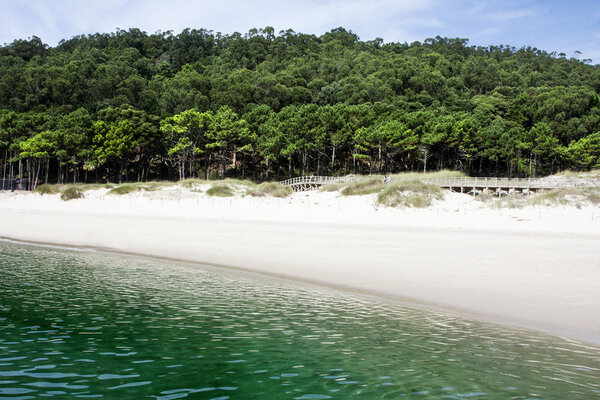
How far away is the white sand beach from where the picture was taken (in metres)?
9.74

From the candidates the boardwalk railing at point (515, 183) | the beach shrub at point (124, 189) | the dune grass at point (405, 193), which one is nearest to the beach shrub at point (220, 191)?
the beach shrub at point (124, 189)

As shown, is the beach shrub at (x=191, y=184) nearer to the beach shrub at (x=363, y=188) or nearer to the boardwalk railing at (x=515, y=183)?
the beach shrub at (x=363, y=188)

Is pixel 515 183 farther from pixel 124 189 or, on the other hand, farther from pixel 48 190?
pixel 48 190

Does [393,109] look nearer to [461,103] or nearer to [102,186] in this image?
[461,103]

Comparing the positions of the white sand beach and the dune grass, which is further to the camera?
the dune grass

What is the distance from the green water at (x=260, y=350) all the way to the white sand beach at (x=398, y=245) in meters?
1.41

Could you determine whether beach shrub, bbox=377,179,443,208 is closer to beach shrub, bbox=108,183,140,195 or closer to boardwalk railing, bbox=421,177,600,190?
boardwalk railing, bbox=421,177,600,190

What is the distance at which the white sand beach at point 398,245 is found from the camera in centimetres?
974

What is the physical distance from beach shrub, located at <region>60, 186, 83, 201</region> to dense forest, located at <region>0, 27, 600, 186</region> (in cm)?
1773

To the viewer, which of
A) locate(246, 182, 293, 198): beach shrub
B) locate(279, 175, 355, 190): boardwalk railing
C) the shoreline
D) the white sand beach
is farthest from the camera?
locate(279, 175, 355, 190): boardwalk railing

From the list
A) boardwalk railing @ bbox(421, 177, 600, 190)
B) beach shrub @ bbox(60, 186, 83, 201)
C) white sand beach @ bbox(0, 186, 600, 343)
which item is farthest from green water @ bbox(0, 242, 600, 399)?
beach shrub @ bbox(60, 186, 83, 201)

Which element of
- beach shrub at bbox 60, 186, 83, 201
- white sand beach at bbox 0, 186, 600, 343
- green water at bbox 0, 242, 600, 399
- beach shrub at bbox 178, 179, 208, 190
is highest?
beach shrub at bbox 178, 179, 208, 190

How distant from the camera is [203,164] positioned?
75.3 m

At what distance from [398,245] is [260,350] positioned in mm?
10800
